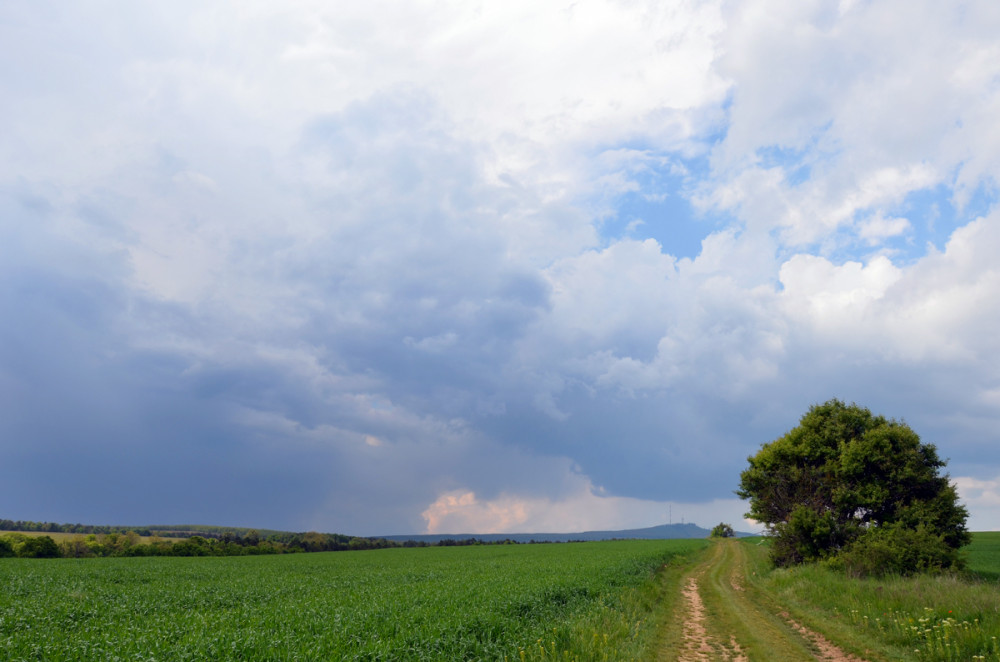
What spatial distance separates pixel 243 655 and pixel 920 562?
100.0 ft

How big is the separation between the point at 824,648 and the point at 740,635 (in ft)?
7.95

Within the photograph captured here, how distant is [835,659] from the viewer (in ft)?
44.3

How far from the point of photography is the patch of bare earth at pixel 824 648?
13.5 meters

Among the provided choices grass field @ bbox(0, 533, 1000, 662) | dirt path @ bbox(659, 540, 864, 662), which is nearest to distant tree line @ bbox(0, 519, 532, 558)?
grass field @ bbox(0, 533, 1000, 662)

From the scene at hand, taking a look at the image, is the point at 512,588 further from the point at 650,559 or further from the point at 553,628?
the point at 650,559

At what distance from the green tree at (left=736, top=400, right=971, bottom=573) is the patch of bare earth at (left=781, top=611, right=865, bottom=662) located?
11.9m

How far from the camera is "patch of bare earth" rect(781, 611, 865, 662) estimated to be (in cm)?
1351

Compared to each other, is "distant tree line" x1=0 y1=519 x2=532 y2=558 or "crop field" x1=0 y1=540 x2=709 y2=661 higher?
"crop field" x1=0 y1=540 x2=709 y2=661

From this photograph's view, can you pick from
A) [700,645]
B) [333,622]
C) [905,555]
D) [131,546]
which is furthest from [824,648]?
[131,546]

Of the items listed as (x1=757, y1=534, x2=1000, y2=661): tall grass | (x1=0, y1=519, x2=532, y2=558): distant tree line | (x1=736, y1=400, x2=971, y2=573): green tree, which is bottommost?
(x1=0, y1=519, x2=532, y2=558): distant tree line

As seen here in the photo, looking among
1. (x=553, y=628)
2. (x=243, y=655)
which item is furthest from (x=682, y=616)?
(x=243, y=655)

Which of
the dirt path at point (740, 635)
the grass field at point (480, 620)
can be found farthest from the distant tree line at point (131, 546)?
the dirt path at point (740, 635)

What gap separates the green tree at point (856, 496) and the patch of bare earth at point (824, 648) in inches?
467

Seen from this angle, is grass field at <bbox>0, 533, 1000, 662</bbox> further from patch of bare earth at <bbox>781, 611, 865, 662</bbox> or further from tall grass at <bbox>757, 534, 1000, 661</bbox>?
patch of bare earth at <bbox>781, 611, 865, 662</bbox>
